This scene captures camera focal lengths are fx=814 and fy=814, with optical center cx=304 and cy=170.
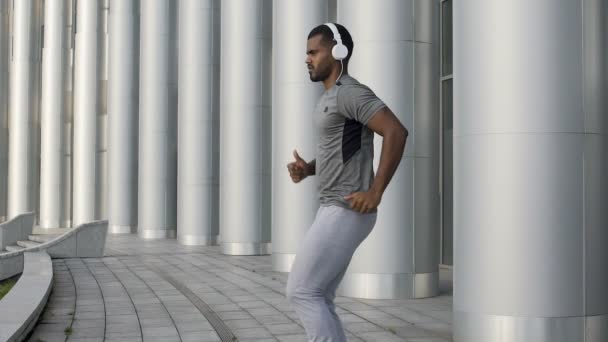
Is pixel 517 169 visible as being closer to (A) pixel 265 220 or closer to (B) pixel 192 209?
(A) pixel 265 220

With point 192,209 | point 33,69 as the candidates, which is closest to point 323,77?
point 192,209

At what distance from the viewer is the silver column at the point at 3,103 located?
115 ft

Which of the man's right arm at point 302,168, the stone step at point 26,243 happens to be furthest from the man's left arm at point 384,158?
the stone step at point 26,243

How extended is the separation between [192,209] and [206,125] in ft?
7.01

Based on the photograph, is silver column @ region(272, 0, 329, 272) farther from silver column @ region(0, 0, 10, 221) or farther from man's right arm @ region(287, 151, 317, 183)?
silver column @ region(0, 0, 10, 221)

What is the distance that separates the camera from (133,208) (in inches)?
1038

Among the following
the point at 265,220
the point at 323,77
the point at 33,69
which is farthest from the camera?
the point at 33,69

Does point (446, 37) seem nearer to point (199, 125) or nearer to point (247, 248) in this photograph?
point (247, 248)

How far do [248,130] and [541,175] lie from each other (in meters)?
Result: 11.3

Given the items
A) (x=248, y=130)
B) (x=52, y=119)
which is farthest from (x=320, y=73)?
(x=52, y=119)

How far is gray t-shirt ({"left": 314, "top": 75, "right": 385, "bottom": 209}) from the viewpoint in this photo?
3996 millimetres

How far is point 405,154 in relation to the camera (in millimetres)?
10109

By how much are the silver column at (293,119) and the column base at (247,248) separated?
3.47 metres

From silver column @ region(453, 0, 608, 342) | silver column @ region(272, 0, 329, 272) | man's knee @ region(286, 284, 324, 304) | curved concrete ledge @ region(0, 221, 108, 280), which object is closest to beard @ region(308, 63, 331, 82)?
man's knee @ region(286, 284, 324, 304)
